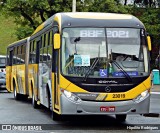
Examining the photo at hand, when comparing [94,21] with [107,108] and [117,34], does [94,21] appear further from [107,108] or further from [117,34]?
[107,108]

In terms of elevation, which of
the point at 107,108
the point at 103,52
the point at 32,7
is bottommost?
the point at 107,108

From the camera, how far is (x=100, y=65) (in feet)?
40.6

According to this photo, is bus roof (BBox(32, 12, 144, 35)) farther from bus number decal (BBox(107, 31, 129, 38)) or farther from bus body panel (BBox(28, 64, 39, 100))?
bus body panel (BBox(28, 64, 39, 100))

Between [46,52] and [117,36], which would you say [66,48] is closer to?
[117,36]

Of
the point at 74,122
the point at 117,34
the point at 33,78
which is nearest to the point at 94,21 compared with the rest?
the point at 117,34

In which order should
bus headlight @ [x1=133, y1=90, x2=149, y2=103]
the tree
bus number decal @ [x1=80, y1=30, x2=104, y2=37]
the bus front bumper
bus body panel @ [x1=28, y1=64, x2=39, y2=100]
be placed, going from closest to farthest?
the bus front bumper, bus headlight @ [x1=133, y1=90, x2=149, y2=103], bus number decal @ [x1=80, y1=30, x2=104, y2=37], bus body panel @ [x1=28, y1=64, x2=39, y2=100], the tree

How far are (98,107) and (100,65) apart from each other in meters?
1.08

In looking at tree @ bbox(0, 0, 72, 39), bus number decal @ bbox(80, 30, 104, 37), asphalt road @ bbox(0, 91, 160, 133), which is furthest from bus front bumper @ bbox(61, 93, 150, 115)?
tree @ bbox(0, 0, 72, 39)

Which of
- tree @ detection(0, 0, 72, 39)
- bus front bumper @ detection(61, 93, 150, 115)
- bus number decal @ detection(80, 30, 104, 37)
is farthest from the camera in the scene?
tree @ detection(0, 0, 72, 39)

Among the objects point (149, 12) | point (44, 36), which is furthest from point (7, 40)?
point (44, 36)

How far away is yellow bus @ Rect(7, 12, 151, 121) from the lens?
12.1 m

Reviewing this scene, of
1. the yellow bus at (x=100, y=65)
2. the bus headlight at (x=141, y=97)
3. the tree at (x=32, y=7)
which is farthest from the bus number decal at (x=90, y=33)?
the tree at (x=32, y=7)

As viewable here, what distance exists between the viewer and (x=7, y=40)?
7238cm

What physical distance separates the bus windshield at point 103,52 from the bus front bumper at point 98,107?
2.29 feet
